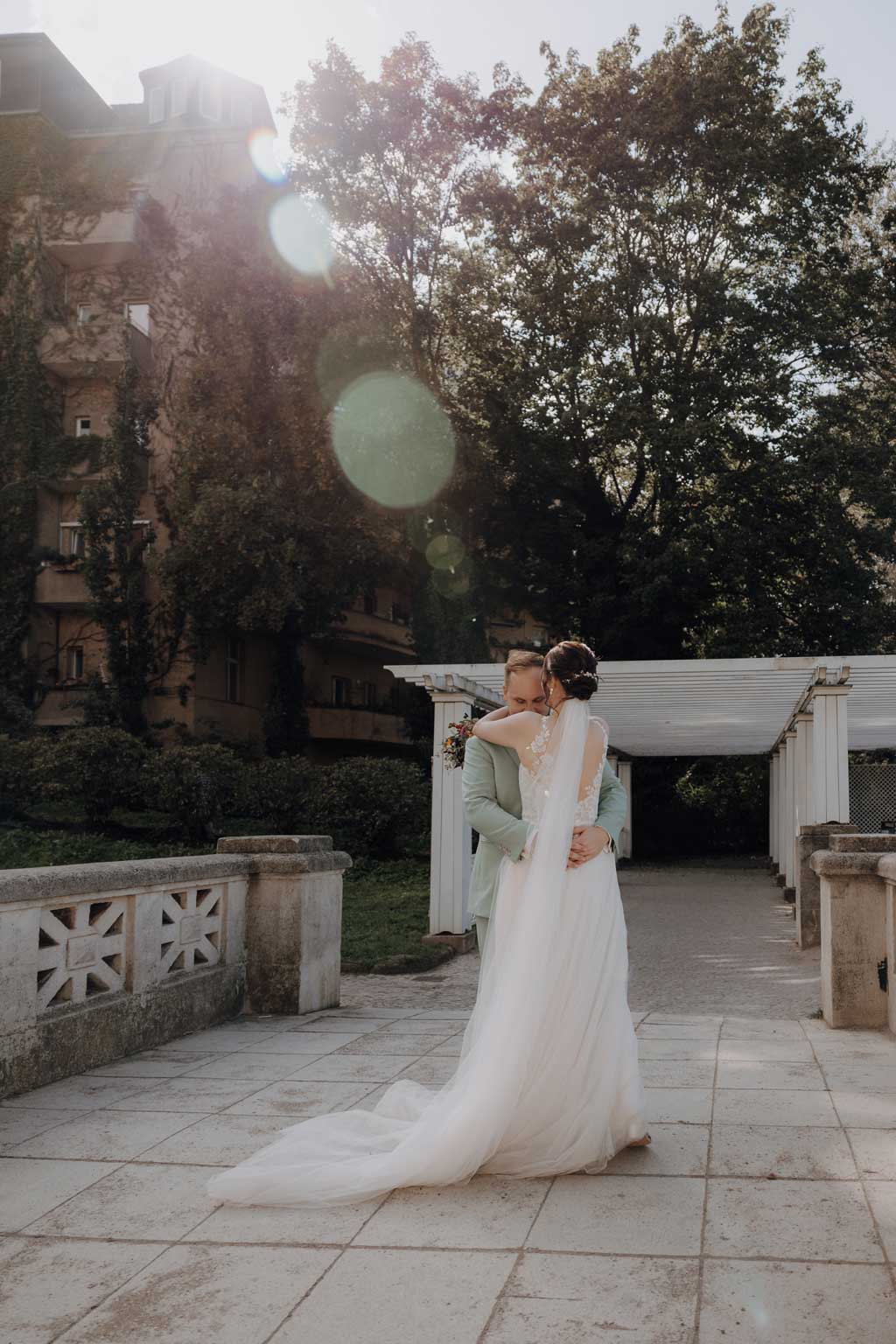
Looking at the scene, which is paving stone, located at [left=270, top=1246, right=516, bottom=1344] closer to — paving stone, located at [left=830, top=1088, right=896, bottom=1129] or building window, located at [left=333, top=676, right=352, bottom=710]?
paving stone, located at [left=830, top=1088, right=896, bottom=1129]

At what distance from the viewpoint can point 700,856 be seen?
3253cm

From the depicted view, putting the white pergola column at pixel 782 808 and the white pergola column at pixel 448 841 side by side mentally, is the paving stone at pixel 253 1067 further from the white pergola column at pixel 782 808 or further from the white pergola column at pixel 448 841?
the white pergola column at pixel 782 808

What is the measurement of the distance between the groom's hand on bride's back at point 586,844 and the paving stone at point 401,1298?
1.50m

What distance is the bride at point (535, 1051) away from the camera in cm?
393

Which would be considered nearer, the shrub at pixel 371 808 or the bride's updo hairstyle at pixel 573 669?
the bride's updo hairstyle at pixel 573 669

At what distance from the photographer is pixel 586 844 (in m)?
4.46

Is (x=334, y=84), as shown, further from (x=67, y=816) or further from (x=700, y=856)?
(x=700, y=856)

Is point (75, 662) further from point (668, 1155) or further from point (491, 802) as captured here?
point (668, 1155)

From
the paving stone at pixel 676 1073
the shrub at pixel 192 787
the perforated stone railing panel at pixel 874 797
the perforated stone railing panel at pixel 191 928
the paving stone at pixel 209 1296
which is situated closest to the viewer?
the paving stone at pixel 209 1296

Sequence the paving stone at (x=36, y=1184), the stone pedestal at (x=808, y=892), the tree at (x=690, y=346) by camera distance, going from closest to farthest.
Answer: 1. the paving stone at (x=36, y=1184)
2. the stone pedestal at (x=808, y=892)
3. the tree at (x=690, y=346)

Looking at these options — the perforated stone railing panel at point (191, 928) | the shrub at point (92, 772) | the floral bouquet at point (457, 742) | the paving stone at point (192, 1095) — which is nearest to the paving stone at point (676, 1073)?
the paving stone at point (192, 1095)

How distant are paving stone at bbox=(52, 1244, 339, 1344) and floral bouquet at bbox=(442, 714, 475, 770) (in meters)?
9.73

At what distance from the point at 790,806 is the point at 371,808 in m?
7.35

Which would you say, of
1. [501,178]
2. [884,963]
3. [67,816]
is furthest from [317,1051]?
[501,178]
